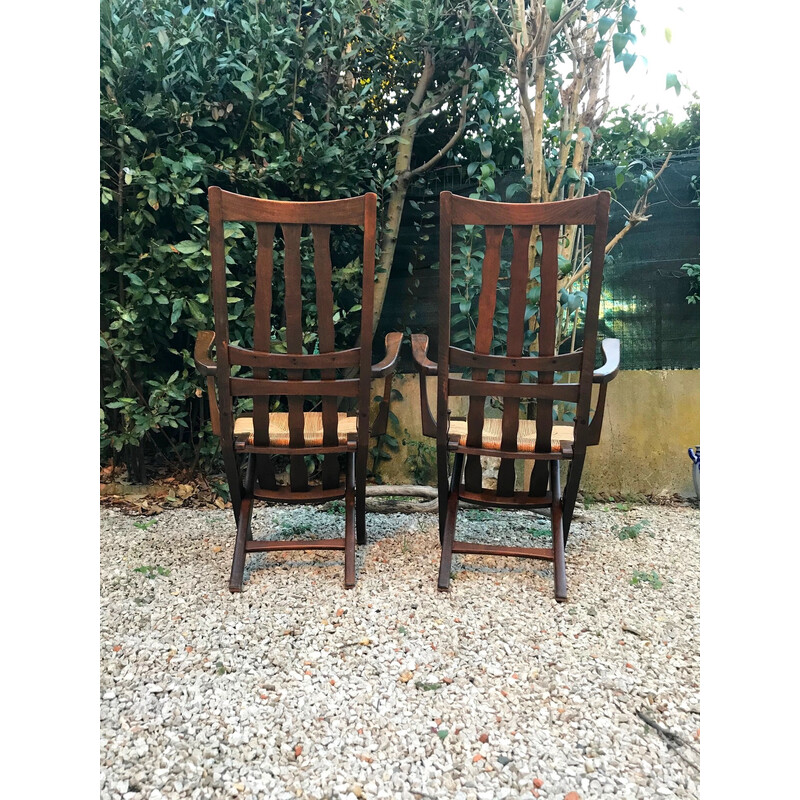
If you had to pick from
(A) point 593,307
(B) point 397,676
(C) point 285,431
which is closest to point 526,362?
(A) point 593,307

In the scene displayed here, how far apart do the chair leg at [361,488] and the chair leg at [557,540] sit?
71 cm

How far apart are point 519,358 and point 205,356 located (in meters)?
1.14

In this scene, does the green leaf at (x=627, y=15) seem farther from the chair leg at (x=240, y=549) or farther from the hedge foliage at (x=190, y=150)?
the chair leg at (x=240, y=549)

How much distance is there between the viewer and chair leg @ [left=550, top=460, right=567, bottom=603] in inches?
78.1

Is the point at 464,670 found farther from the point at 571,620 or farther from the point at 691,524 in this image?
the point at 691,524

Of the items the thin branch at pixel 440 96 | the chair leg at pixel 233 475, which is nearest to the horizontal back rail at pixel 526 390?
the chair leg at pixel 233 475

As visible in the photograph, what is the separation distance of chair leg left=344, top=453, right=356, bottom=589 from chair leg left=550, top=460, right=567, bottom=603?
70cm

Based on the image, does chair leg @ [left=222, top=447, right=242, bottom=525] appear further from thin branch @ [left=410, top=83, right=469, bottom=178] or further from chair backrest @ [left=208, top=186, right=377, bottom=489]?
thin branch @ [left=410, top=83, right=469, bottom=178]

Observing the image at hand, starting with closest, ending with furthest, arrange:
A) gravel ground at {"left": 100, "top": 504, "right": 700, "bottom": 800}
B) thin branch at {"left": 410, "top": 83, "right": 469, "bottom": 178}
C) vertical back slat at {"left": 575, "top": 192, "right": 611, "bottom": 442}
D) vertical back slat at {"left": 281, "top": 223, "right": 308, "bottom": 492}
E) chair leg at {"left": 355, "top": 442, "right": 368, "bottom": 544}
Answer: gravel ground at {"left": 100, "top": 504, "right": 700, "bottom": 800}
vertical back slat at {"left": 575, "top": 192, "right": 611, "bottom": 442}
vertical back slat at {"left": 281, "top": 223, "right": 308, "bottom": 492}
chair leg at {"left": 355, "top": 442, "right": 368, "bottom": 544}
thin branch at {"left": 410, "top": 83, "right": 469, "bottom": 178}

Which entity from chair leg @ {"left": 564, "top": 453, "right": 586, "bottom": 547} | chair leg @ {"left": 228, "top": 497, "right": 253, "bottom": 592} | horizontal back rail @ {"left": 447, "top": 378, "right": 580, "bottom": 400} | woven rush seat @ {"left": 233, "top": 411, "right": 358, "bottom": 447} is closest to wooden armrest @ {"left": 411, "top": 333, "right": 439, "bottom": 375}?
horizontal back rail @ {"left": 447, "top": 378, "right": 580, "bottom": 400}

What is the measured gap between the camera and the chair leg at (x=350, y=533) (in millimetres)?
2049
